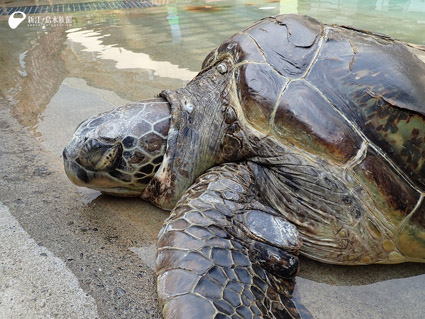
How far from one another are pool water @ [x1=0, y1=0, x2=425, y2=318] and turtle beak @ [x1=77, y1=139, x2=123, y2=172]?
0.93ft

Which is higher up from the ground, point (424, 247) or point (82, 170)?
point (82, 170)

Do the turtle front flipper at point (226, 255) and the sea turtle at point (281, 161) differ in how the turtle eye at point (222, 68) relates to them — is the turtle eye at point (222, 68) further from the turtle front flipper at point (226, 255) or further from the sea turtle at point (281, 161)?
the turtle front flipper at point (226, 255)

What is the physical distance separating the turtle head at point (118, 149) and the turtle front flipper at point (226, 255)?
370 millimetres

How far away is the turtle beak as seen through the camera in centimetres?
199

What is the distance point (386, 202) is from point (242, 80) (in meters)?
0.89

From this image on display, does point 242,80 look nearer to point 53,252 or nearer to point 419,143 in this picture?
point 419,143

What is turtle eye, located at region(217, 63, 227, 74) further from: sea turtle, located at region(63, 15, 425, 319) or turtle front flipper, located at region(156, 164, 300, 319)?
turtle front flipper, located at region(156, 164, 300, 319)

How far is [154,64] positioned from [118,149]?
2.52 m

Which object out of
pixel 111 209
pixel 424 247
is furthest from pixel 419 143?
pixel 111 209

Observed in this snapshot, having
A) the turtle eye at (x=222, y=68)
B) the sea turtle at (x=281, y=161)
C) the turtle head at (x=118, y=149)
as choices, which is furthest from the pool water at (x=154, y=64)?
the turtle eye at (x=222, y=68)

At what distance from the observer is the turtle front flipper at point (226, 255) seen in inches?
50.1

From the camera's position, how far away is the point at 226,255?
1.45m

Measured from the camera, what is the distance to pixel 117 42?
17.0ft

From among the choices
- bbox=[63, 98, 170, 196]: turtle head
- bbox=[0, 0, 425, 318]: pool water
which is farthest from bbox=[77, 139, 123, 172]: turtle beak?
bbox=[0, 0, 425, 318]: pool water
